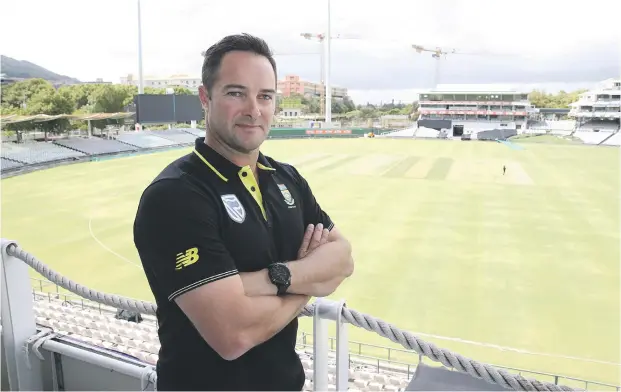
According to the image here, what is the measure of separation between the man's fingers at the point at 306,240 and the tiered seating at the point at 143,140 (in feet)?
117

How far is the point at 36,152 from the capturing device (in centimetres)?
2748

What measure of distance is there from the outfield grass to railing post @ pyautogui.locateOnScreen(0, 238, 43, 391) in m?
3.97

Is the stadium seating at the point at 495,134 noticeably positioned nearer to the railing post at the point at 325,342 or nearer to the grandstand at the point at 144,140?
the grandstand at the point at 144,140

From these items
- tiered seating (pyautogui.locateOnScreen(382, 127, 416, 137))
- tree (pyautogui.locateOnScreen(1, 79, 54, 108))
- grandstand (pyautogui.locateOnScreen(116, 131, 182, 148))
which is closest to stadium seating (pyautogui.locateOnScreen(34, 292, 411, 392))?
grandstand (pyautogui.locateOnScreen(116, 131, 182, 148))

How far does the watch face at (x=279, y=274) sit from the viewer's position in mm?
1428

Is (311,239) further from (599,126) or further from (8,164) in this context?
(599,126)

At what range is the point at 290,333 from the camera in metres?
→ 1.54

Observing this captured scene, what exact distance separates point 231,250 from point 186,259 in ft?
0.48

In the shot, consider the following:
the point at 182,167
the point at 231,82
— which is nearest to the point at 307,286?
the point at 182,167

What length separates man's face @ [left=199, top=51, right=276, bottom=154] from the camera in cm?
150

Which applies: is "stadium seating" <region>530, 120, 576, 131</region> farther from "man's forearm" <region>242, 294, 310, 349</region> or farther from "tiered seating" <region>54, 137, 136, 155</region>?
"man's forearm" <region>242, 294, 310, 349</region>

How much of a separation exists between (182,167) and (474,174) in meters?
23.9

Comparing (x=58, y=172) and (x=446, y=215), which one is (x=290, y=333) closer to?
(x=446, y=215)

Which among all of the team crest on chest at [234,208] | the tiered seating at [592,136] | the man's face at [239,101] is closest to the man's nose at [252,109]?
the man's face at [239,101]
